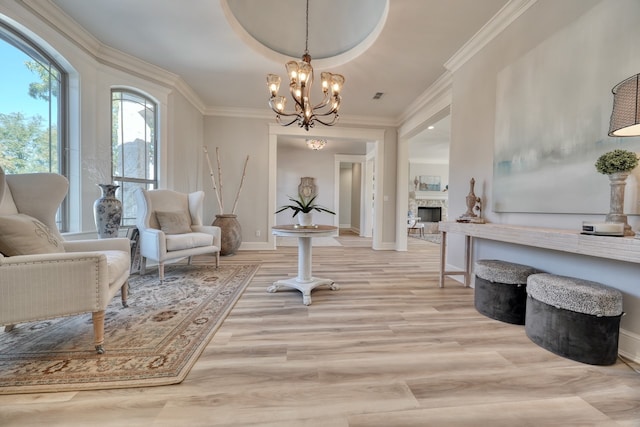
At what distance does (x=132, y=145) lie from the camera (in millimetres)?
3318

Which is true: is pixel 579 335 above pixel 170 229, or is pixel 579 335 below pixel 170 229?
below

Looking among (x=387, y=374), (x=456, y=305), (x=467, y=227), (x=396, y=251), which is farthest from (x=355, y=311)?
(x=396, y=251)

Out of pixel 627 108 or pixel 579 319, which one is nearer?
pixel 627 108

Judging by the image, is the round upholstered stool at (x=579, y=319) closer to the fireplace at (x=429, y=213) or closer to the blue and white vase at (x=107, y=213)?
the blue and white vase at (x=107, y=213)

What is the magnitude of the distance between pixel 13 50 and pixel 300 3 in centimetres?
265

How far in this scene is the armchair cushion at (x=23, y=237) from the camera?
4.56ft

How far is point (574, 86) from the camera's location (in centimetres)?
173

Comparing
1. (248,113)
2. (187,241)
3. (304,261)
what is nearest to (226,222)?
(187,241)

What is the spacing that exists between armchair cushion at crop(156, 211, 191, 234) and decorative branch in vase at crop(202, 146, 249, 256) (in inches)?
36.4

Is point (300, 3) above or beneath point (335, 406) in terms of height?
above

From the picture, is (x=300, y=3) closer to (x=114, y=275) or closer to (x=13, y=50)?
(x=13, y=50)

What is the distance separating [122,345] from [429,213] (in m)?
9.31

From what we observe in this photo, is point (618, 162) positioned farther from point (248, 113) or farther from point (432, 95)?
point (248, 113)

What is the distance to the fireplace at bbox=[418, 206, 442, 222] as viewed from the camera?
9.04 meters
